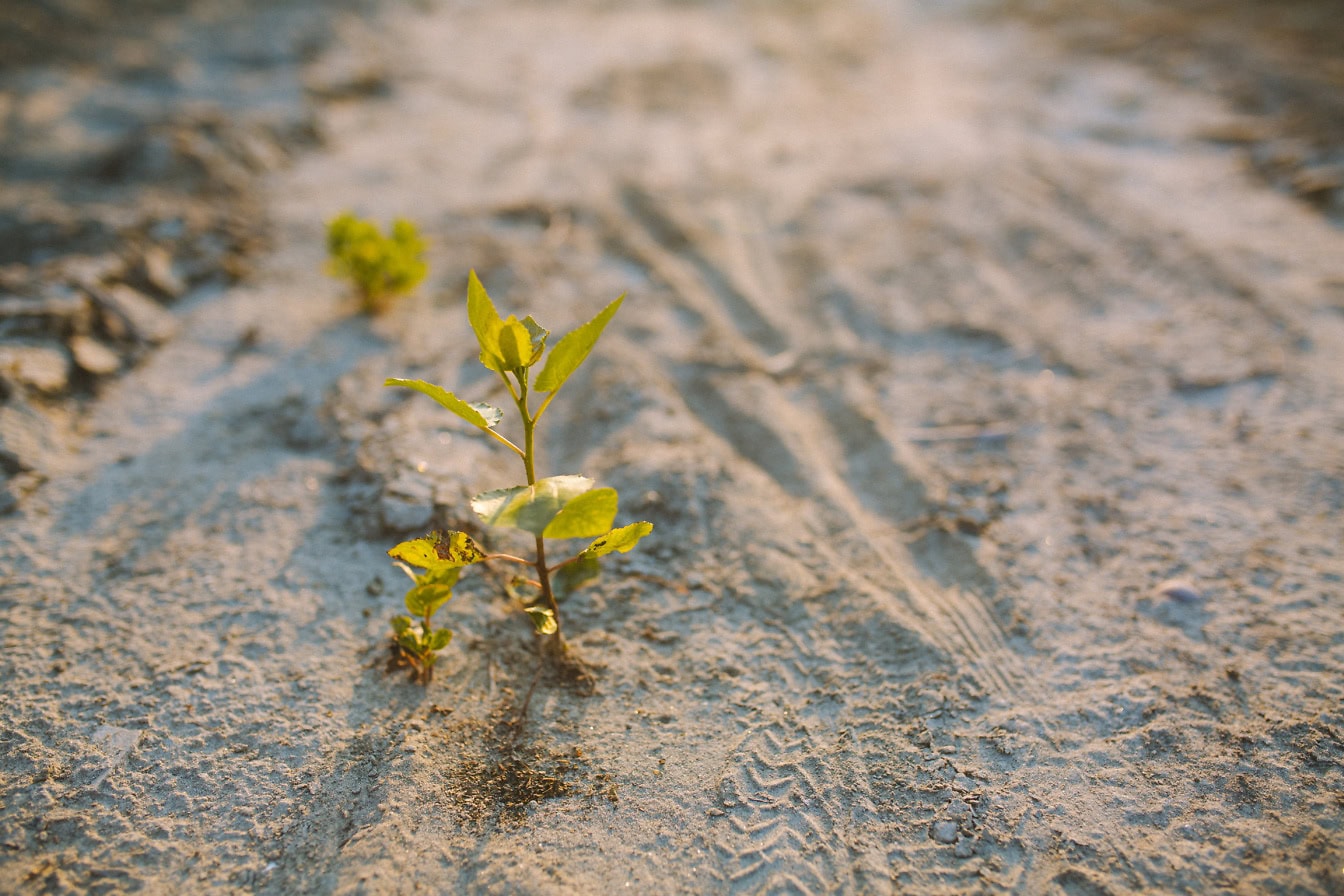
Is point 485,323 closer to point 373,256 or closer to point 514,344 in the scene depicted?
point 514,344

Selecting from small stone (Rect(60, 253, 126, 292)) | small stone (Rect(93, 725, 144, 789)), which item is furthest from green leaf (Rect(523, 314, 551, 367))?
small stone (Rect(60, 253, 126, 292))

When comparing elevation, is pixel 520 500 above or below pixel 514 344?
below

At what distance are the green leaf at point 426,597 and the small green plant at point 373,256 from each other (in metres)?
1.55

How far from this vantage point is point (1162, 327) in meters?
2.91

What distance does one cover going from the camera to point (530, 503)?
146 cm

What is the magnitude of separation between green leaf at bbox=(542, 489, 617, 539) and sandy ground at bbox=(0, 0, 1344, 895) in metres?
0.50

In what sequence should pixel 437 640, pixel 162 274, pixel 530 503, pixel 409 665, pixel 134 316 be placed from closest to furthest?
pixel 530 503 < pixel 437 640 < pixel 409 665 < pixel 134 316 < pixel 162 274

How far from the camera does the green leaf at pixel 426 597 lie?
1.64 m

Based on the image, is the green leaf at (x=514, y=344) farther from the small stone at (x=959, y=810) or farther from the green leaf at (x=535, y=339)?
the small stone at (x=959, y=810)

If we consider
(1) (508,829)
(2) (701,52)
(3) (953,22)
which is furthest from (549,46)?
(1) (508,829)

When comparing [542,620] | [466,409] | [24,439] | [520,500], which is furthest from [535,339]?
[24,439]

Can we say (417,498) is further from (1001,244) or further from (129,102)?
(129,102)

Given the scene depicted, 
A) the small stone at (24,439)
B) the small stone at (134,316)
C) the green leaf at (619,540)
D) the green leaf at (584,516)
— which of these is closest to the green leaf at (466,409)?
the green leaf at (584,516)

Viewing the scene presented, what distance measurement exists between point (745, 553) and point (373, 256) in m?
1.70
